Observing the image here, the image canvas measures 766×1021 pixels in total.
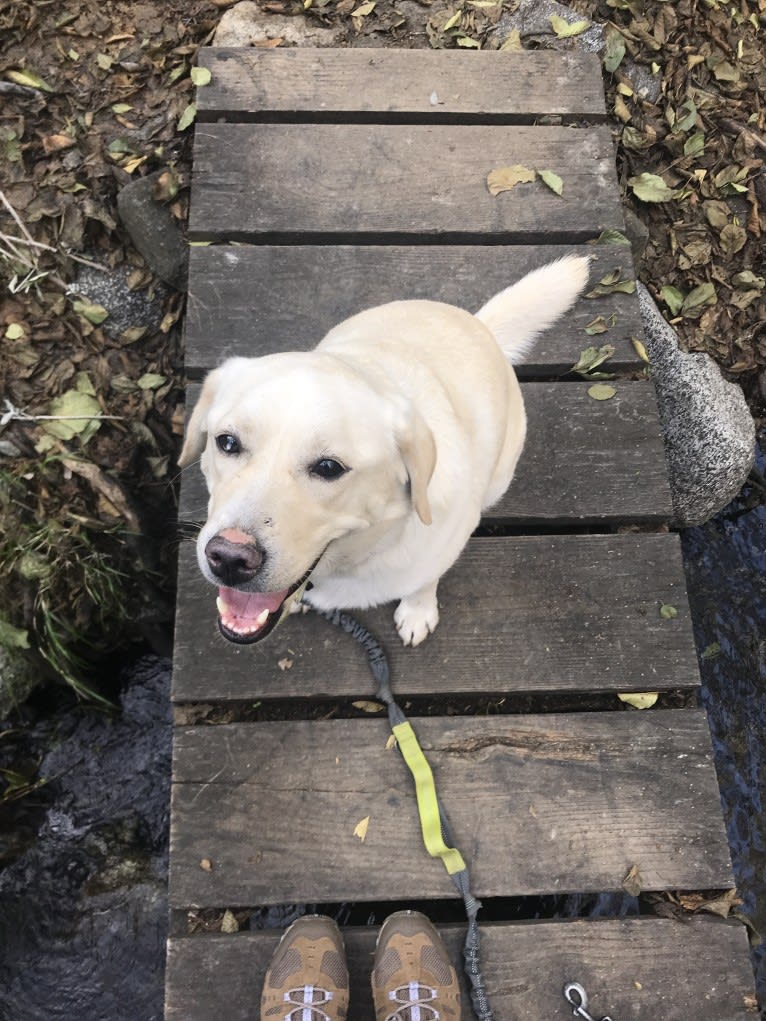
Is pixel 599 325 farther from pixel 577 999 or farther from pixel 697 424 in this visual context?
pixel 577 999

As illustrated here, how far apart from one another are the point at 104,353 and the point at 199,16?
1.61 m

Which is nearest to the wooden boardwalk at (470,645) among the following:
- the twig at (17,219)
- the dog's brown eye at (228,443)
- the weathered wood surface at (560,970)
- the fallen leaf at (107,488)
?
the weathered wood surface at (560,970)

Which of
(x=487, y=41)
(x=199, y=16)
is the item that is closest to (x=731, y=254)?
(x=487, y=41)

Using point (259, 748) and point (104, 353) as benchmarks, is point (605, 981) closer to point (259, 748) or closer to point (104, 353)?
point (259, 748)

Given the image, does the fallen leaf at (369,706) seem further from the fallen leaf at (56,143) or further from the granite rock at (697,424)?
the fallen leaf at (56,143)

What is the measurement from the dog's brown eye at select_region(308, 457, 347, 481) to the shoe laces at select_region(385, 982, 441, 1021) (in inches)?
54.7

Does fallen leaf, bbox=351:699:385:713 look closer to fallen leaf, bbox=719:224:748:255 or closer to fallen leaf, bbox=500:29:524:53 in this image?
fallen leaf, bbox=719:224:748:255

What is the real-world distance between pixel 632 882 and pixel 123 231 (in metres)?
3.04

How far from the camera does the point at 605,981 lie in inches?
79.4

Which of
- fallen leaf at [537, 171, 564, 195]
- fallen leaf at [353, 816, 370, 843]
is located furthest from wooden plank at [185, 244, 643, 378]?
fallen leaf at [353, 816, 370, 843]

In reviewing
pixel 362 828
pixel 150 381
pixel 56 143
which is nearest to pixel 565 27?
pixel 56 143

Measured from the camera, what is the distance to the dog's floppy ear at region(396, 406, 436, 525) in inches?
Answer: 64.5

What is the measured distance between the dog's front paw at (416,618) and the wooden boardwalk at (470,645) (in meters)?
0.04

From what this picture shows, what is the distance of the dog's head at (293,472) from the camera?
151 centimetres
